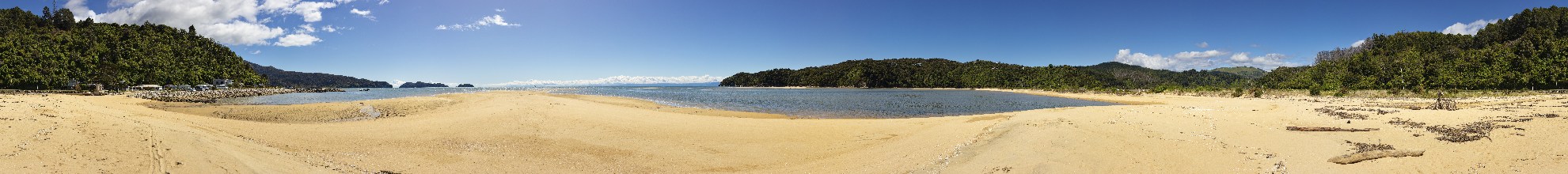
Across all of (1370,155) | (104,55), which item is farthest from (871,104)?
(104,55)

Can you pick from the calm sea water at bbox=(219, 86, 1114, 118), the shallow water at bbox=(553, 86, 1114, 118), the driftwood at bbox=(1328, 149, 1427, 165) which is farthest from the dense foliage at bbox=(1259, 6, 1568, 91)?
the driftwood at bbox=(1328, 149, 1427, 165)

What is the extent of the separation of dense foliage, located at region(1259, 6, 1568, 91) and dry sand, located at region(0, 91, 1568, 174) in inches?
1801

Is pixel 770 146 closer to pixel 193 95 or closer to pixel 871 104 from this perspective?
pixel 871 104

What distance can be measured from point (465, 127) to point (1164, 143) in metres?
16.1

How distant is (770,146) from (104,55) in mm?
119470

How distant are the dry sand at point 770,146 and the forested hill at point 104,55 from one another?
80302 millimetres

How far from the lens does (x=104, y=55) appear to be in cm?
8331

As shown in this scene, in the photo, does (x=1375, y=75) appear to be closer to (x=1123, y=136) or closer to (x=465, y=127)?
(x=1123, y=136)

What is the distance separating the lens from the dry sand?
7.95 m

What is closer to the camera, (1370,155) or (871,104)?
(1370,155)

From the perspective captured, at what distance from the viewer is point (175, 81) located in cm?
8550

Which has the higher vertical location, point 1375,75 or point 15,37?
point 15,37

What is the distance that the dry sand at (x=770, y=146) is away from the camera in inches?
313

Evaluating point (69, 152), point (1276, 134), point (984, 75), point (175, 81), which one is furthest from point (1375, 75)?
point (175, 81)
